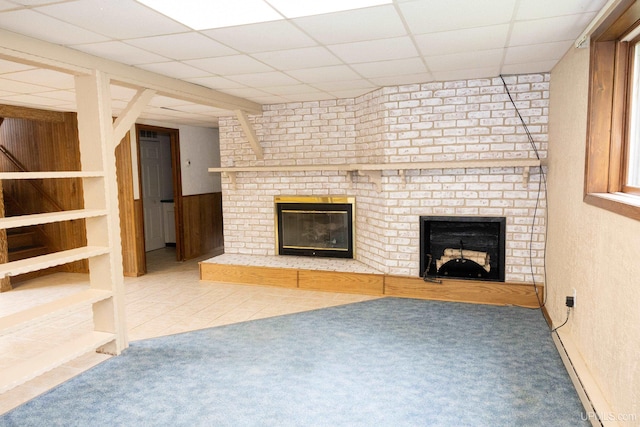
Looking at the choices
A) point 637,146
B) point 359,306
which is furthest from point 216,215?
point 637,146

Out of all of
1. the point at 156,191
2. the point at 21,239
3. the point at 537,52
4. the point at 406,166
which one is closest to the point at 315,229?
the point at 406,166

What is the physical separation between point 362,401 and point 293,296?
2.15 m

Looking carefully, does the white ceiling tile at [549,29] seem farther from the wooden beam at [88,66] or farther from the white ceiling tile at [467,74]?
the wooden beam at [88,66]

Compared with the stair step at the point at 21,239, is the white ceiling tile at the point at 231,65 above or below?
above

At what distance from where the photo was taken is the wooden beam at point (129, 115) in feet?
10.5

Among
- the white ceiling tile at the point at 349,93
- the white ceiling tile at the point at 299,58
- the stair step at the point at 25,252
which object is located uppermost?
the white ceiling tile at the point at 299,58

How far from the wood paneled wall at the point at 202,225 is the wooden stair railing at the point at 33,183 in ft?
5.41

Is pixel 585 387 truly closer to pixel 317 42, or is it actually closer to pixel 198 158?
pixel 317 42

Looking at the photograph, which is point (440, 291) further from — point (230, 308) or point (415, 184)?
point (230, 308)

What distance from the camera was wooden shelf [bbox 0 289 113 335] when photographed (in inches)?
97.7

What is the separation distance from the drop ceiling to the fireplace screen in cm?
151

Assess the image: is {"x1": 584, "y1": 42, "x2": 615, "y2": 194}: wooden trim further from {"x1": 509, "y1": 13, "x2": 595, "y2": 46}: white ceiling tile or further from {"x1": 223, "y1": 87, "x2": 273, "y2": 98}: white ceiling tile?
{"x1": 223, "y1": 87, "x2": 273, "y2": 98}: white ceiling tile

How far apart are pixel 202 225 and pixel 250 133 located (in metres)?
2.40

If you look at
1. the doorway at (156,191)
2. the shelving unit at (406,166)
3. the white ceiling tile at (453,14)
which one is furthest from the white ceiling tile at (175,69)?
the doorway at (156,191)
